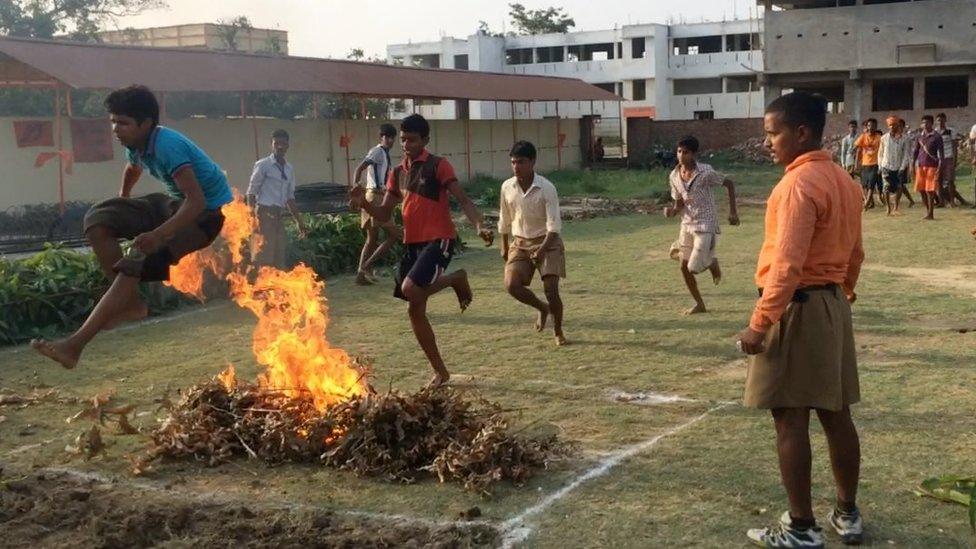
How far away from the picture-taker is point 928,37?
38344 mm

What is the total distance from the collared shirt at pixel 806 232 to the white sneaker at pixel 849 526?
0.98 meters

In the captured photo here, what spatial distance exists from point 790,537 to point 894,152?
57.5ft

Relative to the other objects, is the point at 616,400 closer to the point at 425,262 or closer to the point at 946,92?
the point at 425,262

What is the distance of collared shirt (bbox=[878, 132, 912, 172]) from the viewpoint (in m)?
20.2

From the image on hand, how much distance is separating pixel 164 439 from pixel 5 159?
16.8 m

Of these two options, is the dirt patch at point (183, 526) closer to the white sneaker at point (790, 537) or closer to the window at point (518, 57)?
the white sneaker at point (790, 537)

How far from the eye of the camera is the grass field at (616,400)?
4984mm

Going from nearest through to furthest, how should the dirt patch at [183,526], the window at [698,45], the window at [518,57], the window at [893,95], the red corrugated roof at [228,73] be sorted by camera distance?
the dirt patch at [183,526] < the red corrugated roof at [228,73] < the window at [893,95] < the window at [698,45] < the window at [518,57]

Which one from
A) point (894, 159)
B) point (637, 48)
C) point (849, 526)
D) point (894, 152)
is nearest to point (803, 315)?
point (849, 526)

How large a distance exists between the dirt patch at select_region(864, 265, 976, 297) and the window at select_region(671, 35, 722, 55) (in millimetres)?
51983

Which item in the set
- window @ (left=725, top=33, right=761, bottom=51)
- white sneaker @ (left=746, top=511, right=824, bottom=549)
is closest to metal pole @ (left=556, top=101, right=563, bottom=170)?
window @ (left=725, top=33, right=761, bottom=51)

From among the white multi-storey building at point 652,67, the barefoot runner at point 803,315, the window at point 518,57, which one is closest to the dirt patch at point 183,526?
the barefoot runner at point 803,315

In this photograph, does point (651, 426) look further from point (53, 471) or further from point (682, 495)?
point (53, 471)

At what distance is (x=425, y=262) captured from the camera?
766 centimetres
